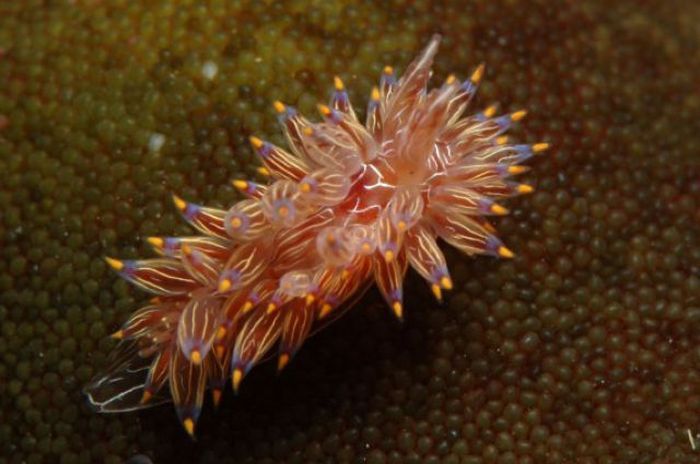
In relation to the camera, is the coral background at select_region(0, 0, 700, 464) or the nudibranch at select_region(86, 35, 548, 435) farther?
the coral background at select_region(0, 0, 700, 464)

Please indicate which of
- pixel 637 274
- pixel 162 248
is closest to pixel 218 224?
pixel 162 248

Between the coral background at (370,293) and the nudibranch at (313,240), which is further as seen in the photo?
the coral background at (370,293)

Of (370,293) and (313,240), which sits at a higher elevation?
(313,240)

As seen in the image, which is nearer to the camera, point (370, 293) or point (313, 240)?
point (313, 240)
